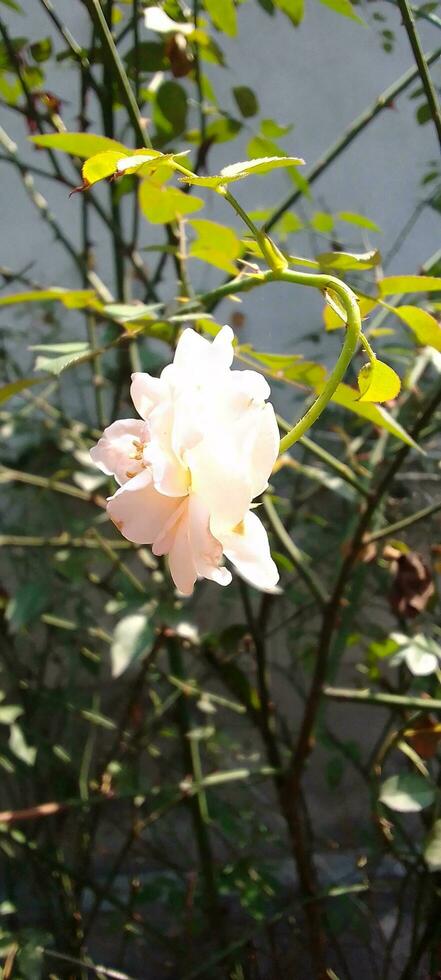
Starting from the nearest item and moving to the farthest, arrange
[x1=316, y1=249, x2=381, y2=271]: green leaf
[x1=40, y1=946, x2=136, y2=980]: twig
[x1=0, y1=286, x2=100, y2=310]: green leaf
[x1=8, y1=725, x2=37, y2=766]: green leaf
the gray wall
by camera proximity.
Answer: [x1=316, y1=249, x2=381, y2=271]: green leaf
[x1=0, y1=286, x2=100, y2=310]: green leaf
[x1=40, y1=946, x2=136, y2=980]: twig
[x1=8, y1=725, x2=37, y2=766]: green leaf
the gray wall

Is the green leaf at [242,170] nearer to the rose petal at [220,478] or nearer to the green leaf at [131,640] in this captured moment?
the rose petal at [220,478]

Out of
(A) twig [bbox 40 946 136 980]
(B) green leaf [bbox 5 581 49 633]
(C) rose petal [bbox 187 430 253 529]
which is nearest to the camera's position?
(C) rose petal [bbox 187 430 253 529]

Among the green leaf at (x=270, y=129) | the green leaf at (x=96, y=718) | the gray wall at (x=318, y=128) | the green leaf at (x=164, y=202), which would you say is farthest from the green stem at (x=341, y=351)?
the gray wall at (x=318, y=128)

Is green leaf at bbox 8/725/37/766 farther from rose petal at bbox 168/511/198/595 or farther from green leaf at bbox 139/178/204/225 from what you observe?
rose petal at bbox 168/511/198/595

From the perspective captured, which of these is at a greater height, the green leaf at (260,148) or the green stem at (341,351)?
the green stem at (341,351)

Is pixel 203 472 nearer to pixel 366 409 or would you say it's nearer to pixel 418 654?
pixel 366 409

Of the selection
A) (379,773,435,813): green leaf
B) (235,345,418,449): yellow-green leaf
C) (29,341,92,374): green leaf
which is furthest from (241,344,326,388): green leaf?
(379,773,435,813): green leaf

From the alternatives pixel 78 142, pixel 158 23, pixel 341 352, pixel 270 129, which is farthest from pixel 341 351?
pixel 270 129

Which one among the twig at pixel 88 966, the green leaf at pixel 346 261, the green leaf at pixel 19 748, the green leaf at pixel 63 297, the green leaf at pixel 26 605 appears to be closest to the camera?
the green leaf at pixel 346 261
